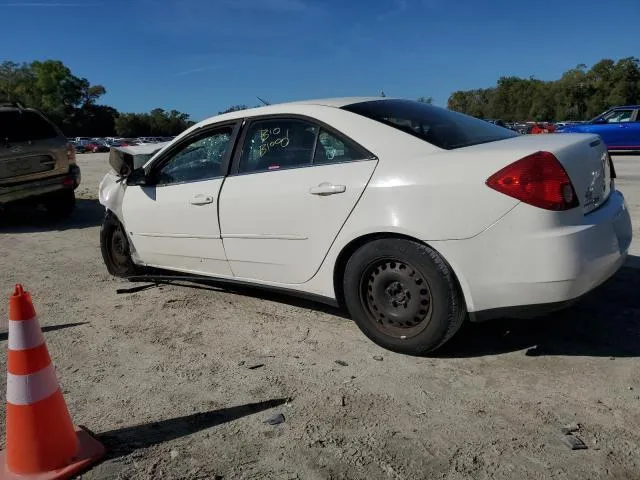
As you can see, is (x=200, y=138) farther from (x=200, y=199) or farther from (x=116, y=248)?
(x=116, y=248)

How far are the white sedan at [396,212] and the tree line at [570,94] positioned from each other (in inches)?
2860

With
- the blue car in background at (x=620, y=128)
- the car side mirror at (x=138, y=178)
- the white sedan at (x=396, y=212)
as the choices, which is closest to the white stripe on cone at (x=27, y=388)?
the white sedan at (x=396, y=212)

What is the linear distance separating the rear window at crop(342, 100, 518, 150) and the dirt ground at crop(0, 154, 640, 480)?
1.27 meters

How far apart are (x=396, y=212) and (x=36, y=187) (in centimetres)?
724

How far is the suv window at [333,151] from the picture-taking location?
341 cm

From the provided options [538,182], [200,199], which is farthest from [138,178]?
[538,182]

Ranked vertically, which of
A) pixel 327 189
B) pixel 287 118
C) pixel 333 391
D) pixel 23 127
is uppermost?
pixel 23 127

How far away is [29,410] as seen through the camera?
234 centimetres

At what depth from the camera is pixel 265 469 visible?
2381 mm

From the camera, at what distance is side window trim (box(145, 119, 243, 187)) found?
4.09m

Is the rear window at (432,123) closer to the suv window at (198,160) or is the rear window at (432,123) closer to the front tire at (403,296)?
the front tire at (403,296)

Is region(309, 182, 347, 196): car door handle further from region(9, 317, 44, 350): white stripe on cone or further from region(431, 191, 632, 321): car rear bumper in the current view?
region(9, 317, 44, 350): white stripe on cone

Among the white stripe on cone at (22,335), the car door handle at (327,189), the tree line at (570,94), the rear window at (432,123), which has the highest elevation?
the tree line at (570,94)

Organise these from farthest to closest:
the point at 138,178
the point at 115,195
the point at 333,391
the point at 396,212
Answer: the point at 115,195 → the point at 138,178 → the point at 396,212 → the point at 333,391
